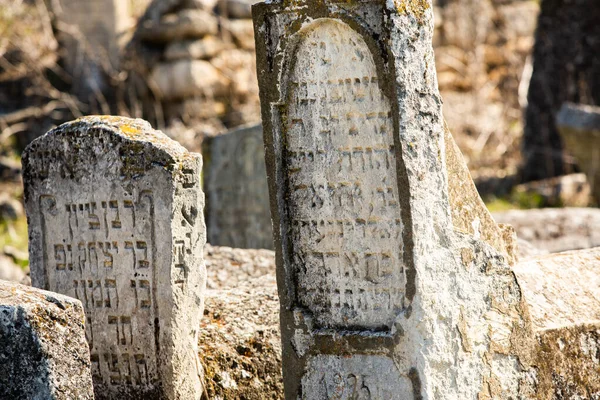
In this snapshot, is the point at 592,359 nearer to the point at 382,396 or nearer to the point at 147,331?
the point at 382,396

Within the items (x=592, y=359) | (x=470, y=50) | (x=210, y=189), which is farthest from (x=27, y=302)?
(x=470, y=50)

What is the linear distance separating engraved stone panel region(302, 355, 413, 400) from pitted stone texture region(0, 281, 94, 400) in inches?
38.2

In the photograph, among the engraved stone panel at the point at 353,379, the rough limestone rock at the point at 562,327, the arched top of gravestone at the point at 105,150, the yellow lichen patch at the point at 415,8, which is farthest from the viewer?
the arched top of gravestone at the point at 105,150

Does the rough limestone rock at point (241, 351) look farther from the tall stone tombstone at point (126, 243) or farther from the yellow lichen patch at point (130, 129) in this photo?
the yellow lichen patch at point (130, 129)

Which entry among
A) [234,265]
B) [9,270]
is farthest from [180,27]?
[234,265]

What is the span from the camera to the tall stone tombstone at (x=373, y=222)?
382 centimetres

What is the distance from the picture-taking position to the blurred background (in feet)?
40.8

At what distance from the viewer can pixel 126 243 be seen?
458cm

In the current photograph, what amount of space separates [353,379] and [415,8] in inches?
60.2

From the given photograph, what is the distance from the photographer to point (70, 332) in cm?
371

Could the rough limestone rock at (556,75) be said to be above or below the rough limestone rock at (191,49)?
below

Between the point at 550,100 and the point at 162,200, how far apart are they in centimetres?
899

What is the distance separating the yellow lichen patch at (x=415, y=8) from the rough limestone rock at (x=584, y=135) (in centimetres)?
670

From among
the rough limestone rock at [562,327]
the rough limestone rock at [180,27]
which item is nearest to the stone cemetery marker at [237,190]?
the rough limestone rock at [562,327]
